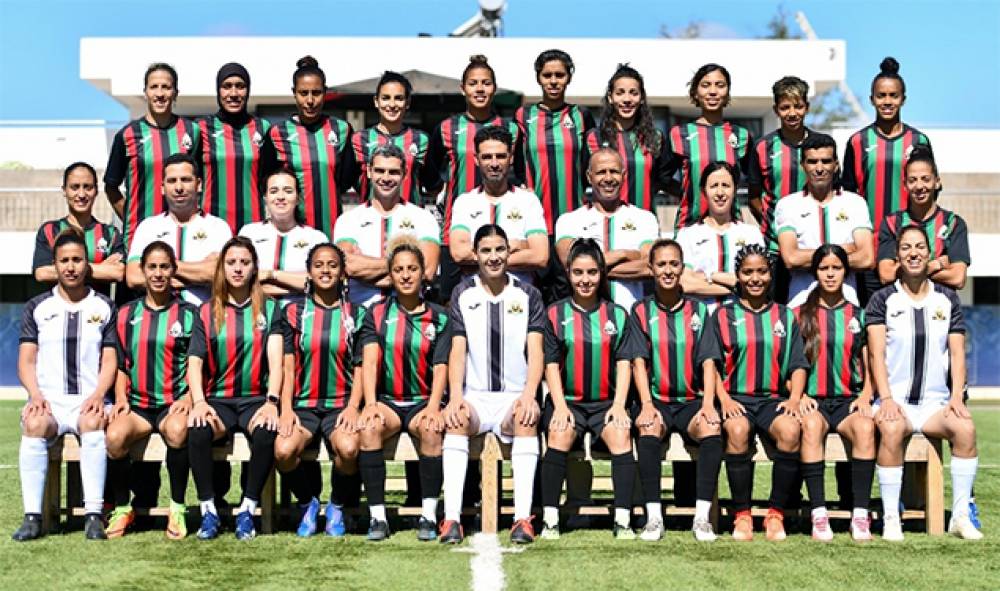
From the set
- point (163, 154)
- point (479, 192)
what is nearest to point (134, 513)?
point (163, 154)

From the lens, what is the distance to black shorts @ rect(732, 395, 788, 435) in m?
6.24

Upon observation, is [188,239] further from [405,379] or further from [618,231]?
[618,231]

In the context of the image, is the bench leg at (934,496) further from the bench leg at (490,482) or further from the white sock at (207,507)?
the white sock at (207,507)

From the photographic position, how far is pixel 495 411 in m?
6.33

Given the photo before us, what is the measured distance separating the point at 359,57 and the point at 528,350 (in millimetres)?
19153

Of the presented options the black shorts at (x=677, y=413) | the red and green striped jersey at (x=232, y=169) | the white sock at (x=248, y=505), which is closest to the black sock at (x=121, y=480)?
the white sock at (x=248, y=505)

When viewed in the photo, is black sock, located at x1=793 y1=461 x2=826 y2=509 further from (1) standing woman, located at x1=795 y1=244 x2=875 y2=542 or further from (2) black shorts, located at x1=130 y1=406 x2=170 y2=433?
(2) black shorts, located at x1=130 y1=406 x2=170 y2=433

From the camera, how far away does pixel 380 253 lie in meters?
6.80

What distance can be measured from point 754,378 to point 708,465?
524 millimetres

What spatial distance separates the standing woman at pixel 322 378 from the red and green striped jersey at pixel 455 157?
0.88 meters

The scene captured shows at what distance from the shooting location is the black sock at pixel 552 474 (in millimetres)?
6141

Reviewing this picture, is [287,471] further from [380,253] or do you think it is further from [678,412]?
[678,412]

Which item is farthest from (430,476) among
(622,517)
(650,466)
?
(650,466)

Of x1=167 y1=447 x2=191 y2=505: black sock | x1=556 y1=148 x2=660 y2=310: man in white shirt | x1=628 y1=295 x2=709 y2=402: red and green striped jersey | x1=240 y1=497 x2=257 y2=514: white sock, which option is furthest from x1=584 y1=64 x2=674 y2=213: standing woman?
x1=167 y1=447 x2=191 y2=505: black sock
